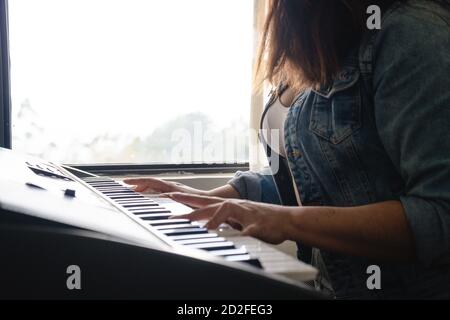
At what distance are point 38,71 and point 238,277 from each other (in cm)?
173

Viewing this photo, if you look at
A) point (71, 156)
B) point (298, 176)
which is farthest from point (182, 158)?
point (298, 176)

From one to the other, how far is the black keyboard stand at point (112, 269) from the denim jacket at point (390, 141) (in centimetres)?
29

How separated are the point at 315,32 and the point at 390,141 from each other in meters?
0.23

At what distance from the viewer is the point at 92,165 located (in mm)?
1977

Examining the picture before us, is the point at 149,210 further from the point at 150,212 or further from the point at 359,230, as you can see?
the point at 359,230

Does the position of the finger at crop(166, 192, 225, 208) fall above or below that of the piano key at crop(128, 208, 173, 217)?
above

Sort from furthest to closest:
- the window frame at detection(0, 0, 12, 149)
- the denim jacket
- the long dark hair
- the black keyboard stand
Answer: the window frame at detection(0, 0, 12, 149) < the long dark hair < the denim jacket < the black keyboard stand

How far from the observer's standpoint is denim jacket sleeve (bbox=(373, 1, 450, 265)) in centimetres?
61

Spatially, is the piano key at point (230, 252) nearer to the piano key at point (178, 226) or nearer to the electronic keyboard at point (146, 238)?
the electronic keyboard at point (146, 238)

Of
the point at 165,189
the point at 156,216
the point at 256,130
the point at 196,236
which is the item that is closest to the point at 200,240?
the point at 196,236

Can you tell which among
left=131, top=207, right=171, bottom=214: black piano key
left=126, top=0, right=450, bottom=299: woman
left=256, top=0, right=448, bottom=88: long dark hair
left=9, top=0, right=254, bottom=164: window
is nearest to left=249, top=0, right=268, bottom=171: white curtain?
left=9, top=0, right=254, bottom=164: window

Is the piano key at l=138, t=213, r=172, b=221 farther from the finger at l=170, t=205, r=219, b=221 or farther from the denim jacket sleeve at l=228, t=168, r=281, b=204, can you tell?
the denim jacket sleeve at l=228, t=168, r=281, b=204

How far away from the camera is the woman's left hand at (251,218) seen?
0.63m

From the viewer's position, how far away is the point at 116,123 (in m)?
1.97
